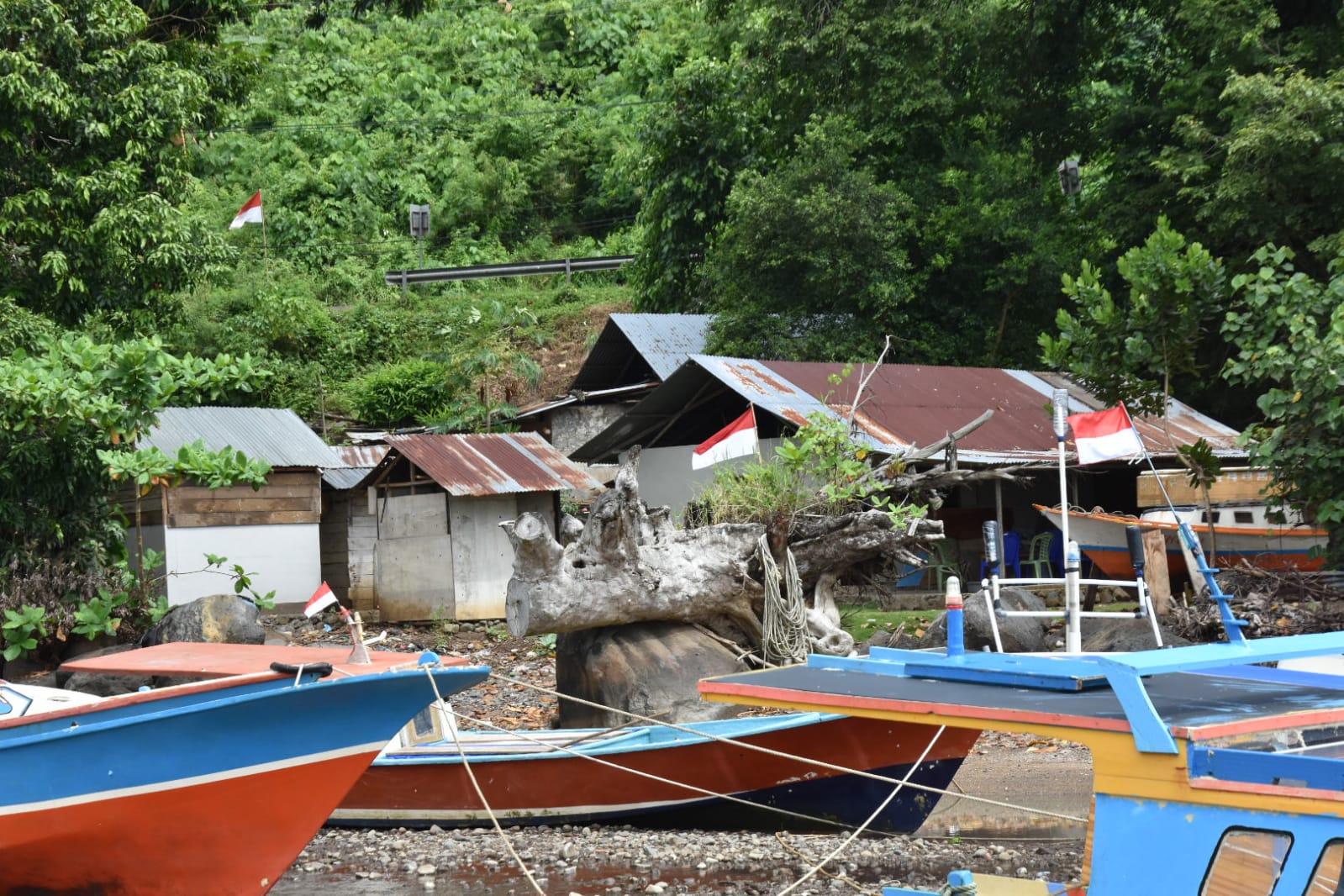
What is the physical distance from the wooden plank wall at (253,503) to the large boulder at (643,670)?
355 inches

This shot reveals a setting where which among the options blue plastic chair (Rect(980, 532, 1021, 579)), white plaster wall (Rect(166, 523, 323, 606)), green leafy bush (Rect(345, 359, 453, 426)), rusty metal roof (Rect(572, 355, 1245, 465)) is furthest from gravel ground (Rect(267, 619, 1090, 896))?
green leafy bush (Rect(345, 359, 453, 426))

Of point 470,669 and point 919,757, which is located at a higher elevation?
point 470,669

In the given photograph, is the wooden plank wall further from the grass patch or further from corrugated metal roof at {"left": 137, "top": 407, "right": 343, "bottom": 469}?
the grass patch

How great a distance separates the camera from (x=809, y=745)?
9719 mm

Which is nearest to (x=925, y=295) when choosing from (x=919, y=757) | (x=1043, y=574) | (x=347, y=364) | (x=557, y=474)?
(x=1043, y=574)

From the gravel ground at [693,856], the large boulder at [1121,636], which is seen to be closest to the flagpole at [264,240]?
the gravel ground at [693,856]

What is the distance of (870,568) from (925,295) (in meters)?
13.9

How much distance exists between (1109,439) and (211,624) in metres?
9.64

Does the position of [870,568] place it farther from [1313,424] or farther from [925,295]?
[925,295]

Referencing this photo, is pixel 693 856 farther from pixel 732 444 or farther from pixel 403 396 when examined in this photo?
pixel 403 396

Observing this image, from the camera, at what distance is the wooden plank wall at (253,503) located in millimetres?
19141

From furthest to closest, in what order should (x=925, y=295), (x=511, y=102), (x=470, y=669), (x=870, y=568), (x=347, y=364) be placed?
(x=511, y=102) → (x=347, y=364) → (x=925, y=295) → (x=870, y=568) → (x=470, y=669)

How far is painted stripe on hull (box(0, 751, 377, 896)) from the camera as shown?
7.60m

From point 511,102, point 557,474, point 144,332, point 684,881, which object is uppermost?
point 511,102
